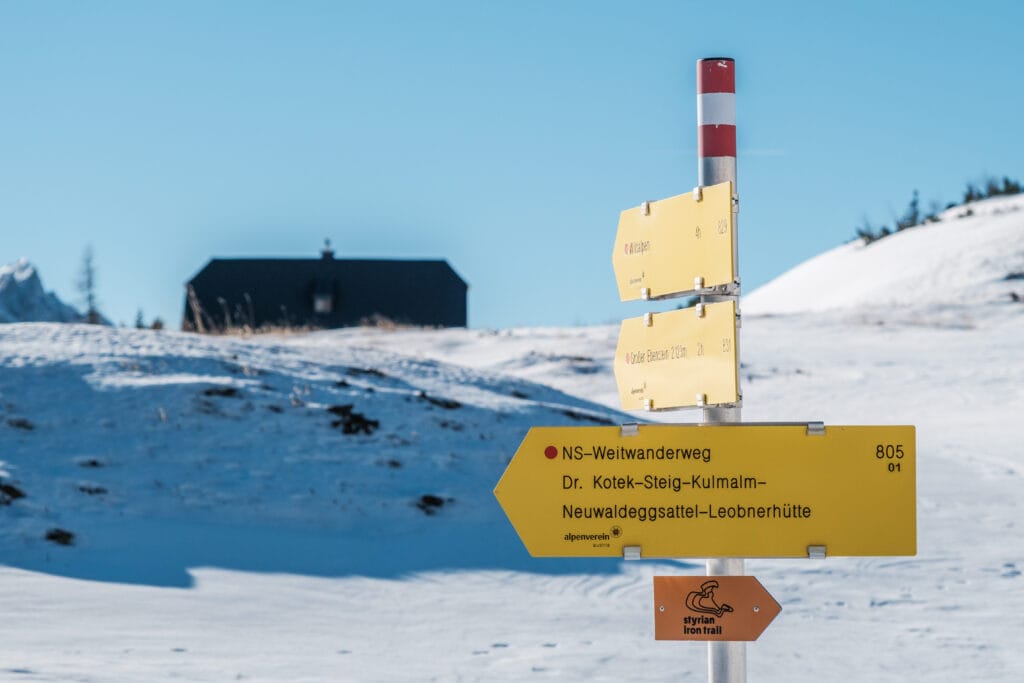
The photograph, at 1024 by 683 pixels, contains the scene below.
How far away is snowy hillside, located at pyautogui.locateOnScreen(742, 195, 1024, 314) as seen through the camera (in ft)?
97.2

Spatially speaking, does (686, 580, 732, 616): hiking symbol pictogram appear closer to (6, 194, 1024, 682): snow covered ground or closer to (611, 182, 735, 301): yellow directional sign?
(611, 182, 735, 301): yellow directional sign

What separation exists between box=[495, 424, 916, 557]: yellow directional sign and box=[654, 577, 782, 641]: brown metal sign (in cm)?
18

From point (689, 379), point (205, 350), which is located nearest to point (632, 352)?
point (689, 379)

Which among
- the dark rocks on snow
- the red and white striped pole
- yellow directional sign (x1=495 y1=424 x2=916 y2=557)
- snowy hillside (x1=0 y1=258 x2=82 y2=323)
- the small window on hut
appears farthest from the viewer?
snowy hillside (x1=0 y1=258 x2=82 y2=323)

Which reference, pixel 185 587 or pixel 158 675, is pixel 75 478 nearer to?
pixel 185 587

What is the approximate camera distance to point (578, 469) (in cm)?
419

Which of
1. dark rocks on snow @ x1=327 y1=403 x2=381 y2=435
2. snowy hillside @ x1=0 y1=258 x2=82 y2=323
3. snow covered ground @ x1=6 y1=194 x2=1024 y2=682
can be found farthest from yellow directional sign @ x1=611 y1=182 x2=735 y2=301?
snowy hillside @ x1=0 y1=258 x2=82 y2=323

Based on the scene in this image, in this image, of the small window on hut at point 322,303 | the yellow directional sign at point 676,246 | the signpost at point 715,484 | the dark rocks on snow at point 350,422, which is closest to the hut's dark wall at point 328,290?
the small window on hut at point 322,303

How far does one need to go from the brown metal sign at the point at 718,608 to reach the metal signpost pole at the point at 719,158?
43mm

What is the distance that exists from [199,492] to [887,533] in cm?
820

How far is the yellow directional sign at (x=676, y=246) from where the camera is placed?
167 inches

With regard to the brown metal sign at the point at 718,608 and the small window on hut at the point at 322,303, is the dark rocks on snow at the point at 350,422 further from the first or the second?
the small window on hut at the point at 322,303

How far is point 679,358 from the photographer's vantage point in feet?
14.4

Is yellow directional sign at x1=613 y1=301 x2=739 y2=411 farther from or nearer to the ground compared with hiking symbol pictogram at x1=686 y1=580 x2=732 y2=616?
farther from the ground
